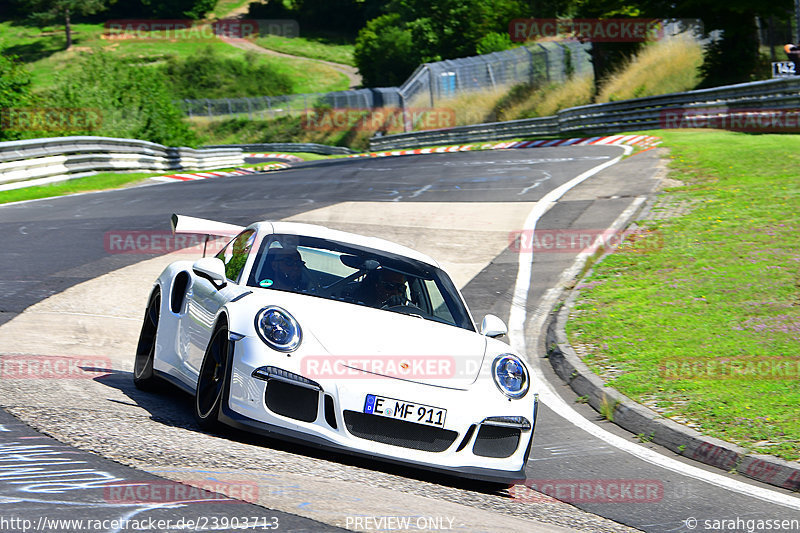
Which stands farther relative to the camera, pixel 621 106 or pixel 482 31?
pixel 482 31

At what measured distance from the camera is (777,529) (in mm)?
5230

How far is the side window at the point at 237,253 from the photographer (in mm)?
6605

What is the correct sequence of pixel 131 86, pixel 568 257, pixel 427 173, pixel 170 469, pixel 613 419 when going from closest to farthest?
1. pixel 170 469
2. pixel 613 419
3. pixel 568 257
4. pixel 427 173
5. pixel 131 86

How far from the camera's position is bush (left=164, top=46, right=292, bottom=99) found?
9581cm

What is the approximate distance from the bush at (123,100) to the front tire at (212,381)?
93.2 ft

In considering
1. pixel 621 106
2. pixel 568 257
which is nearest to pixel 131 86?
pixel 621 106

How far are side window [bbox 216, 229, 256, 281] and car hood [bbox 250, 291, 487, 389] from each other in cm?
65

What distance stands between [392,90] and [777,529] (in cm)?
5614

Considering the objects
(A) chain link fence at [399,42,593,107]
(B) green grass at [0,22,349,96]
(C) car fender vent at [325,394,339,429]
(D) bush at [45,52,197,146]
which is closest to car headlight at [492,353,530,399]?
(C) car fender vent at [325,394,339,429]

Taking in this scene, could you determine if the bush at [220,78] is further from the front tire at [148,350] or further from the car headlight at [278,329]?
the car headlight at [278,329]

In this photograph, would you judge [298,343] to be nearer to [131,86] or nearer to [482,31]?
[131,86]

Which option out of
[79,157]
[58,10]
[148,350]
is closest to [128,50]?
[58,10]

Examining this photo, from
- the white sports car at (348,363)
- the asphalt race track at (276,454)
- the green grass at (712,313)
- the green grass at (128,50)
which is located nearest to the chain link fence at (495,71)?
the green grass at (712,313)

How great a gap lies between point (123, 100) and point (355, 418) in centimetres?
3709
